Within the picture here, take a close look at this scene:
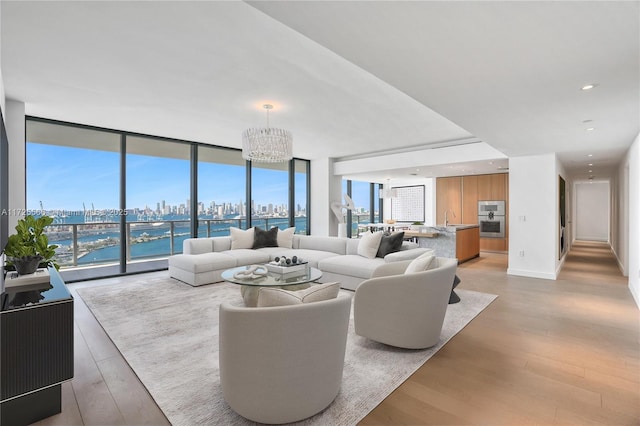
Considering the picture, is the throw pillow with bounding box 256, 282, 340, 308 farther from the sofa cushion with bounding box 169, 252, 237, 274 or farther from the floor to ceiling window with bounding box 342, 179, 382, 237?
the floor to ceiling window with bounding box 342, 179, 382, 237

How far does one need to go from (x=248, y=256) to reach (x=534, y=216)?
5143 millimetres

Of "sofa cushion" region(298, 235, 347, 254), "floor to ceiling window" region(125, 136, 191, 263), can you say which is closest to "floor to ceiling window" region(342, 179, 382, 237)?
"sofa cushion" region(298, 235, 347, 254)

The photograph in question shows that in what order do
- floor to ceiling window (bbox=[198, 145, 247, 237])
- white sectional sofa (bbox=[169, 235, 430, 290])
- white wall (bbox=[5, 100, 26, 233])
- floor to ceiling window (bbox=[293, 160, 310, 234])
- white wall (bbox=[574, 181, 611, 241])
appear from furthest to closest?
white wall (bbox=[574, 181, 611, 241]) < floor to ceiling window (bbox=[293, 160, 310, 234]) < floor to ceiling window (bbox=[198, 145, 247, 237]) < white sectional sofa (bbox=[169, 235, 430, 290]) < white wall (bbox=[5, 100, 26, 233])

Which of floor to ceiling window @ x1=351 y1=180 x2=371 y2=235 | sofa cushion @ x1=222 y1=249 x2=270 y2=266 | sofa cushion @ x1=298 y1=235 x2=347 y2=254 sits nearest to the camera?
sofa cushion @ x1=222 y1=249 x2=270 y2=266

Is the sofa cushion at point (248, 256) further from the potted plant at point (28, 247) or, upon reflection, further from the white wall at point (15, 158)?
the potted plant at point (28, 247)

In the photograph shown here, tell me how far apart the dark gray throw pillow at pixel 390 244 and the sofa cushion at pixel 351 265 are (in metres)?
0.14

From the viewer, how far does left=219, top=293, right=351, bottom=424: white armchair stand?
1679 mm

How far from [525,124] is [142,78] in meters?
4.24

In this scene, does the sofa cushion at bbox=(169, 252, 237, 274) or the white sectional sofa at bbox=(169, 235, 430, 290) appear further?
the sofa cushion at bbox=(169, 252, 237, 274)

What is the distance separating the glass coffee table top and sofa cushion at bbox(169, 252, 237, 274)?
1.01m

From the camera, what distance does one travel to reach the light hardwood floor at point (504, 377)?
75.5 inches

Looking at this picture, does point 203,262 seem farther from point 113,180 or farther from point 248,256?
point 113,180

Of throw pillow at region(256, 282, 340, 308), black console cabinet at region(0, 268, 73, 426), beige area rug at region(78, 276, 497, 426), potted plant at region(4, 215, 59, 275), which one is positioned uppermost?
potted plant at region(4, 215, 59, 275)

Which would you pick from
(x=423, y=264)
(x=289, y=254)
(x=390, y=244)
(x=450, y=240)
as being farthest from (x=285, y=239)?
(x=423, y=264)
